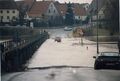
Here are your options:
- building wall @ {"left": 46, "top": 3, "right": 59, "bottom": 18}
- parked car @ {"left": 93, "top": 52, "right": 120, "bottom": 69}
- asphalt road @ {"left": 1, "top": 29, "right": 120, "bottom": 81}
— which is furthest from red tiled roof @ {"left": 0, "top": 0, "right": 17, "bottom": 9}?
building wall @ {"left": 46, "top": 3, "right": 59, "bottom": 18}

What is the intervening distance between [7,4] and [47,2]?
78.7 m

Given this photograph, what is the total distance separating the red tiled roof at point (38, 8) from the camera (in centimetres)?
13082

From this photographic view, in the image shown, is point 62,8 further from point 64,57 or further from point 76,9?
point 64,57

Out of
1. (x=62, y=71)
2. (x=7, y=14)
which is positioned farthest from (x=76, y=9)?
(x=62, y=71)

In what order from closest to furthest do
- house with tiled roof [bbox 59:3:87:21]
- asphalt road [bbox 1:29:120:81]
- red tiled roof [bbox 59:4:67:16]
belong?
asphalt road [bbox 1:29:120:81] < house with tiled roof [bbox 59:3:87:21] < red tiled roof [bbox 59:4:67:16]

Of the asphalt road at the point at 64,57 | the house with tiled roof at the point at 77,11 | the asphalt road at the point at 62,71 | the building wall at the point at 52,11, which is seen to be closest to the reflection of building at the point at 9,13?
the asphalt road at the point at 64,57

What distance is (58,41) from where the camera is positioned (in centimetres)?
10425

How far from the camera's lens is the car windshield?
104 feet

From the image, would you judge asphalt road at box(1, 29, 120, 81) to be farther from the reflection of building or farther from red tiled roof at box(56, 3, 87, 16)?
red tiled roof at box(56, 3, 87, 16)

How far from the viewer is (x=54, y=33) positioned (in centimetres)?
12962

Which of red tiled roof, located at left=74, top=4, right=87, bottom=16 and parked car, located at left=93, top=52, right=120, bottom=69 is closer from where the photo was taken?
parked car, located at left=93, top=52, right=120, bottom=69

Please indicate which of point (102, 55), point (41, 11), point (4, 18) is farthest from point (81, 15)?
point (102, 55)

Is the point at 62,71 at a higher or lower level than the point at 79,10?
lower

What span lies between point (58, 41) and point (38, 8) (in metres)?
39.6
